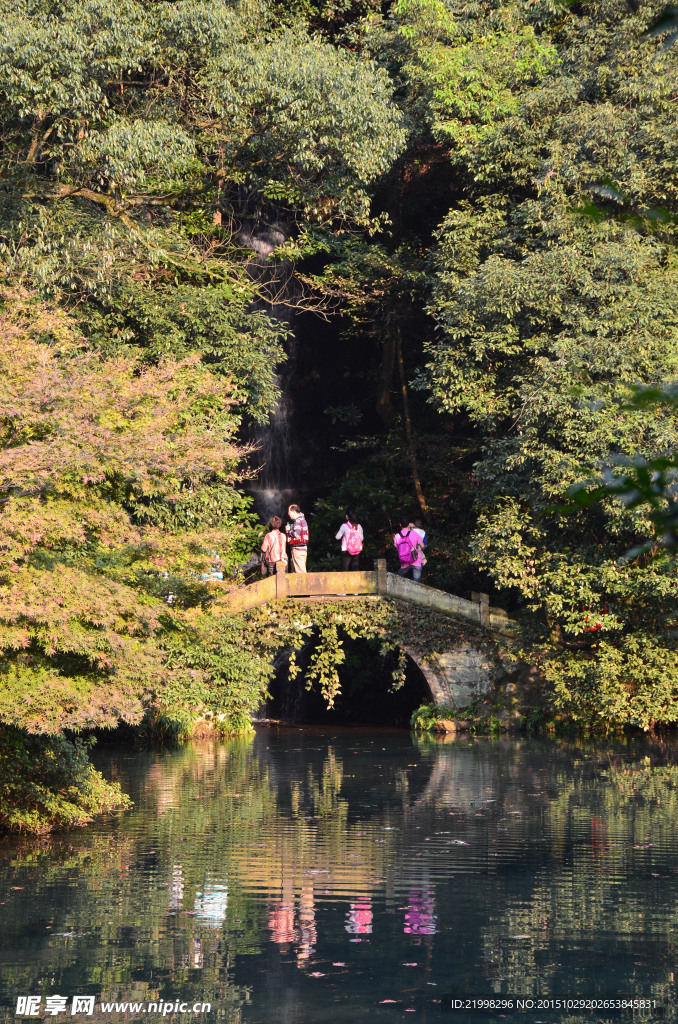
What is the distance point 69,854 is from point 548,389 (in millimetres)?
14190

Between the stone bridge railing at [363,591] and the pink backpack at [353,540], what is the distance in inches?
40.3

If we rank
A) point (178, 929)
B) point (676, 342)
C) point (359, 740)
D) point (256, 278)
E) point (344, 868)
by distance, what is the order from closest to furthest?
point (178, 929)
point (344, 868)
point (676, 342)
point (359, 740)
point (256, 278)

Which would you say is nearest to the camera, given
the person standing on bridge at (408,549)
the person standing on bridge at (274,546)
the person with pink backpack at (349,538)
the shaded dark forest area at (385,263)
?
the shaded dark forest area at (385,263)

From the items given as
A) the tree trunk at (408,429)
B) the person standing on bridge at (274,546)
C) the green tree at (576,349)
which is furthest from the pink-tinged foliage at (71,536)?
the tree trunk at (408,429)

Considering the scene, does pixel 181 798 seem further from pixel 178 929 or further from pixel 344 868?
pixel 178 929

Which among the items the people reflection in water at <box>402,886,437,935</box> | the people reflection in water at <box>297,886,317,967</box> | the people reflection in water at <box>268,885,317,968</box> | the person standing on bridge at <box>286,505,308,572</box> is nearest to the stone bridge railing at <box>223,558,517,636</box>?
the person standing on bridge at <box>286,505,308,572</box>

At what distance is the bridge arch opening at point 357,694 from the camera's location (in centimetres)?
3256

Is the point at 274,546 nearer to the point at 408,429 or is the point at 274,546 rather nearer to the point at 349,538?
the point at 349,538

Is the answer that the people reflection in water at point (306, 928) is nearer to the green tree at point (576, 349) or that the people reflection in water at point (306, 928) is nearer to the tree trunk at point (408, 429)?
the green tree at point (576, 349)

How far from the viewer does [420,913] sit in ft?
35.1

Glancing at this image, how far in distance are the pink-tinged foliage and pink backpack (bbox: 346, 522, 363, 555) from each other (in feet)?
40.5

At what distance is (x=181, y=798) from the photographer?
17.3 metres

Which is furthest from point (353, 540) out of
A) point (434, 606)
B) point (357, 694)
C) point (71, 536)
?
point (71, 536)

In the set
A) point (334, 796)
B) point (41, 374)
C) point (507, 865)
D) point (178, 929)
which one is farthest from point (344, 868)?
point (41, 374)
